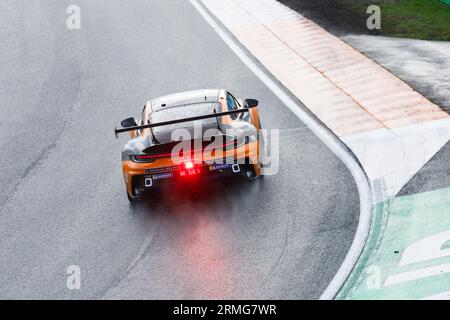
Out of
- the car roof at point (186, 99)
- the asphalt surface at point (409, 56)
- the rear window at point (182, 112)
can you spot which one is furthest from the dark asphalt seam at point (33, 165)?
the asphalt surface at point (409, 56)

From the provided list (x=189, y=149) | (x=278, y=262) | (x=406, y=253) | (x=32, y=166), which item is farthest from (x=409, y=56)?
(x=278, y=262)

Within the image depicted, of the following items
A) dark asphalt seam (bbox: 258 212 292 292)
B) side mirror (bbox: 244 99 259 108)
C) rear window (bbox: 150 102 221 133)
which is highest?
rear window (bbox: 150 102 221 133)

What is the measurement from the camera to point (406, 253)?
31.2 ft

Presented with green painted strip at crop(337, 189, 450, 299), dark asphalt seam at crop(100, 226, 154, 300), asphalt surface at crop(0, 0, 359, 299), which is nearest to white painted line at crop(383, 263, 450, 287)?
green painted strip at crop(337, 189, 450, 299)

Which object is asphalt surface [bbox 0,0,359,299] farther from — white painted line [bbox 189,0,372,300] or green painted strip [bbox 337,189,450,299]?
green painted strip [bbox 337,189,450,299]

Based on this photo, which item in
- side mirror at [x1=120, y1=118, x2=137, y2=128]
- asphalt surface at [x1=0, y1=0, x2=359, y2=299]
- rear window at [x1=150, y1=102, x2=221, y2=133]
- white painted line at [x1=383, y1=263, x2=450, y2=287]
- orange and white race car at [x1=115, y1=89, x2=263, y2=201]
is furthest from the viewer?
side mirror at [x1=120, y1=118, x2=137, y2=128]

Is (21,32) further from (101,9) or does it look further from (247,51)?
(247,51)

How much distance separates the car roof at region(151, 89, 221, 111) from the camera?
11.9 metres

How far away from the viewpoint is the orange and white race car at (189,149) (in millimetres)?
10719

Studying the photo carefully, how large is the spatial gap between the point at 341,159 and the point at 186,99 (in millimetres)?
2590

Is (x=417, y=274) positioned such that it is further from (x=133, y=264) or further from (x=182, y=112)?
(x=182, y=112)

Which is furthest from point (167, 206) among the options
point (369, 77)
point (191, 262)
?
point (369, 77)

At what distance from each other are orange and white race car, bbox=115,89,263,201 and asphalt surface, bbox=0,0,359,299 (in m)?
0.57

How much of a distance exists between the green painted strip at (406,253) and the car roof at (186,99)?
10.1 ft
